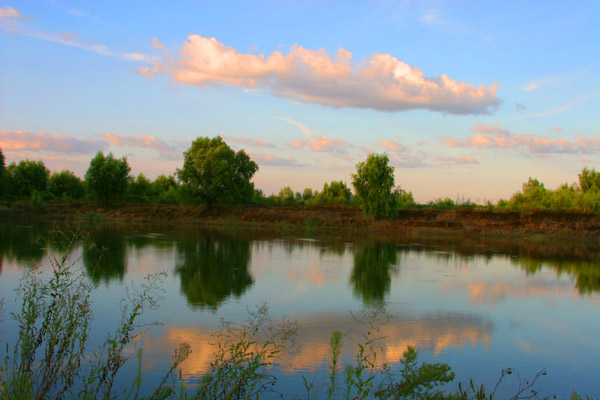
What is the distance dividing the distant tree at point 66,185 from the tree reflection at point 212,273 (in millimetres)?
48226

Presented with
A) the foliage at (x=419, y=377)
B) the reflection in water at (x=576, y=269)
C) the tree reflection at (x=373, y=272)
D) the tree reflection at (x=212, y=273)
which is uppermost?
the foliage at (x=419, y=377)

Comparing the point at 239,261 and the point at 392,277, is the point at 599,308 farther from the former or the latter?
the point at 239,261

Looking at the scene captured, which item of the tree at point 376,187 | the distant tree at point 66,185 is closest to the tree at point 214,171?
the tree at point 376,187

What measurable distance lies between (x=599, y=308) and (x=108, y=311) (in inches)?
480

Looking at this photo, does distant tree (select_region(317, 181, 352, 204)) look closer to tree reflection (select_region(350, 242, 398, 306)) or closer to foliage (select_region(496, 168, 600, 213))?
foliage (select_region(496, 168, 600, 213))

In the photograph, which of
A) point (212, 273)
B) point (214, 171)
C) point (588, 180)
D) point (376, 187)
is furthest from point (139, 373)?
point (588, 180)

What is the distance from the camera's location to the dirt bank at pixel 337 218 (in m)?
42.1

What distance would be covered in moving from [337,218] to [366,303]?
3686cm

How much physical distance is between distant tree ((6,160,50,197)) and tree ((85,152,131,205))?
1350 cm

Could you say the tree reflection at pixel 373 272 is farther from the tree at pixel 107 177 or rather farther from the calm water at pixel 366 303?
the tree at pixel 107 177

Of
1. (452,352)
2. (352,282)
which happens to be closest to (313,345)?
(452,352)

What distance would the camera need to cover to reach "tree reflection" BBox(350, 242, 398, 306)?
44.9 ft

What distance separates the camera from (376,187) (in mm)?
46250

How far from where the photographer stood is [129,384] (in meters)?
6.41
